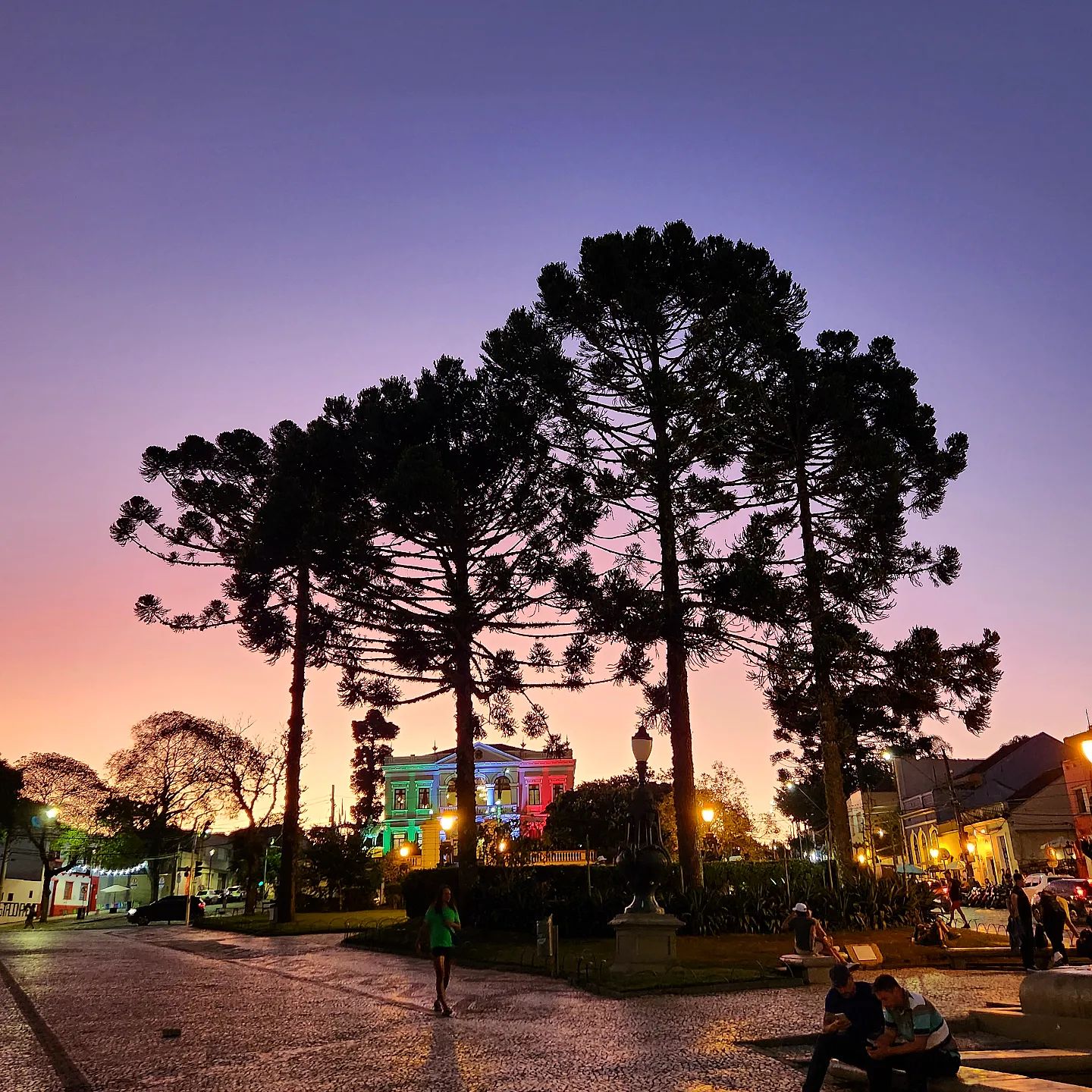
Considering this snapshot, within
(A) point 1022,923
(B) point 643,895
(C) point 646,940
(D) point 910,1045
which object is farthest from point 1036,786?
(D) point 910,1045

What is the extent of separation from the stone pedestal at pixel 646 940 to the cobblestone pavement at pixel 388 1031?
1337mm

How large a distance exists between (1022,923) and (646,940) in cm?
612

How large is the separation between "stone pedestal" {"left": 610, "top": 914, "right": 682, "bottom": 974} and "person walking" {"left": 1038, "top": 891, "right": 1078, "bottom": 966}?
586cm

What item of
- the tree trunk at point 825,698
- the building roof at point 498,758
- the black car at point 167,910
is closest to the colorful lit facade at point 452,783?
the building roof at point 498,758

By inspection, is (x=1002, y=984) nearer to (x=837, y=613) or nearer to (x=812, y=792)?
(x=837, y=613)

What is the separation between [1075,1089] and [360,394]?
87.1 ft

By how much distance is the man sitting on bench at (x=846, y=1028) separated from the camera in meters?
6.95

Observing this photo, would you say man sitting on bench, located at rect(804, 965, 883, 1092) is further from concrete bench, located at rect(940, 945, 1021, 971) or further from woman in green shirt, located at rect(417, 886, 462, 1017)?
concrete bench, located at rect(940, 945, 1021, 971)

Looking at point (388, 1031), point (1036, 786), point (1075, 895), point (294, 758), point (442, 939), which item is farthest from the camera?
point (1036, 786)

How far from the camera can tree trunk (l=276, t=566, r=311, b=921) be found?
99.4ft

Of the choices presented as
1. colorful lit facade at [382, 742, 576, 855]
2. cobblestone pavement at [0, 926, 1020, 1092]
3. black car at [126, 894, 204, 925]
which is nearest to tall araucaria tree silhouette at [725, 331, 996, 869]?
cobblestone pavement at [0, 926, 1020, 1092]

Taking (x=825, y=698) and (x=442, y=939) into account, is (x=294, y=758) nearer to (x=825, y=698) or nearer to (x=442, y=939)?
(x=825, y=698)

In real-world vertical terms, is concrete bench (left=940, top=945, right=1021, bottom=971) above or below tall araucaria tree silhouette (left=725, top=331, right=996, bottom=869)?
below

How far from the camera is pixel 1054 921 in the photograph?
1524cm
